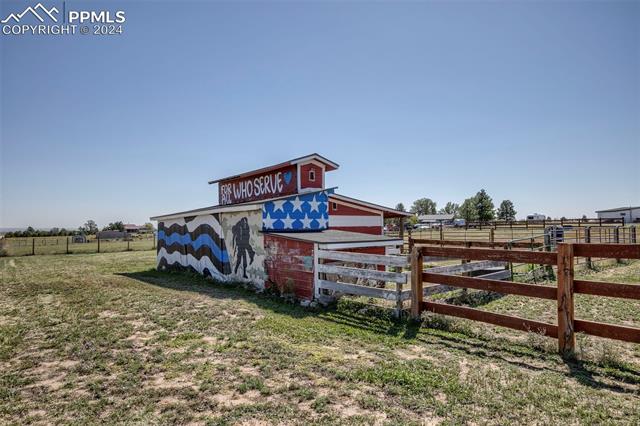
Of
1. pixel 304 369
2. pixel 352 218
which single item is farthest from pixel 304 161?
pixel 304 369

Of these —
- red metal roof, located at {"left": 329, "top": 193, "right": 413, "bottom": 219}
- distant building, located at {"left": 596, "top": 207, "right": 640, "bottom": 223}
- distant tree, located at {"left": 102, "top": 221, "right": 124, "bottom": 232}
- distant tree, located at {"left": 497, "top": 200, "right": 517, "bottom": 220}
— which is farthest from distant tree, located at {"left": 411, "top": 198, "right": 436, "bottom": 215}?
red metal roof, located at {"left": 329, "top": 193, "right": 413, "bottom": 219}

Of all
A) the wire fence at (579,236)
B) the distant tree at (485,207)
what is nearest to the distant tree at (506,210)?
the distant tree at (485,207)

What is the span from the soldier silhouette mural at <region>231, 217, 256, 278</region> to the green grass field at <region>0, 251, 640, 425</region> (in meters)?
3.64

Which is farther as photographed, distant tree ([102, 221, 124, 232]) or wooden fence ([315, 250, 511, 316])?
distant tree ([102, 221, 124, 232])

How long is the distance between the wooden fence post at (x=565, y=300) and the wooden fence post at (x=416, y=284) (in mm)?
2266

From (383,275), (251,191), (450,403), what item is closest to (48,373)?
(450,403)

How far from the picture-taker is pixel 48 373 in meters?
4.84

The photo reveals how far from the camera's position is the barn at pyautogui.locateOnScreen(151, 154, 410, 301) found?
9.78 meters

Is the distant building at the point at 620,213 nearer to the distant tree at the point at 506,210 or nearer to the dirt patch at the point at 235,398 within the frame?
the distant tree at the point at 506,210

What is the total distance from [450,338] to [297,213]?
728cm

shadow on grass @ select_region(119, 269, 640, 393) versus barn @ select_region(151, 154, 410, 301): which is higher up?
barn @ select_region(151, 154, 410, 301)

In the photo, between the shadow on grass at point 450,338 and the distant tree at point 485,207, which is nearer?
the shadow on grass at point 450,338

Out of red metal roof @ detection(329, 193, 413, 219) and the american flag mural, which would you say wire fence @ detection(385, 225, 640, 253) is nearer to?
red metal roof @ detection(329, 193, 413, 219)

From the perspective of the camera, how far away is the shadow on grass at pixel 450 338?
4.38 m
